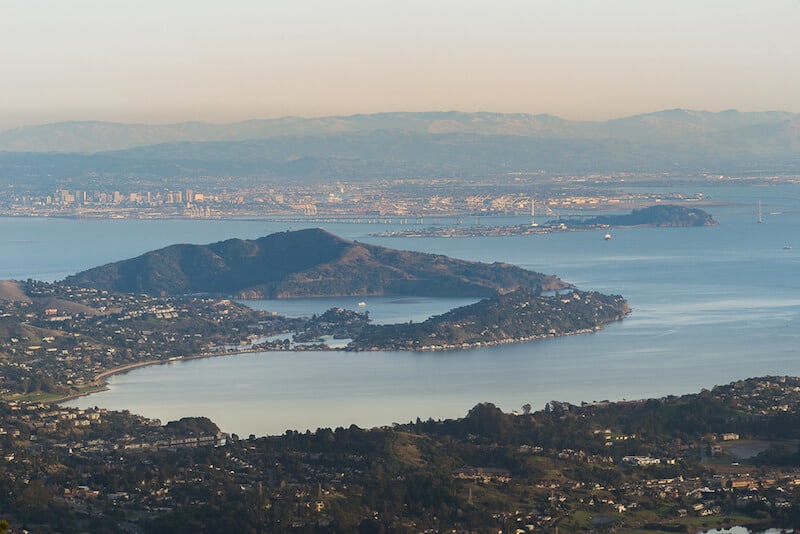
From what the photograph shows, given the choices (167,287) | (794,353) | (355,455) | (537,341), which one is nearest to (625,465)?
(355,455)

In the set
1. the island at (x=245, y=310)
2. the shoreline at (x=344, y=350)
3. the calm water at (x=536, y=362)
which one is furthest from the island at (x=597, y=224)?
the shoreline at (x=344, y=350)

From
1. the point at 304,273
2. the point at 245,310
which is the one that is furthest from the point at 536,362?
the point at 304,273

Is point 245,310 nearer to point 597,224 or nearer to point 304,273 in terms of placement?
point 304,273

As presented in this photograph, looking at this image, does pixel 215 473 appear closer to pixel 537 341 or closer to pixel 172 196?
pixel 537 341

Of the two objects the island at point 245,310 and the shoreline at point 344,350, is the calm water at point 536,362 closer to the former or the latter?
the shoreline at point 344,350

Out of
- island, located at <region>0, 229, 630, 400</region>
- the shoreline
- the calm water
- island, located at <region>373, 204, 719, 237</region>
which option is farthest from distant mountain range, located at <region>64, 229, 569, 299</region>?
island, located at <region>373, 204, 719, 237</region>

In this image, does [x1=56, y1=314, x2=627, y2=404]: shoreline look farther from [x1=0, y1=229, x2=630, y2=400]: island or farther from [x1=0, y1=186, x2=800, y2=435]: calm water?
[x1=0, y1=186, x2=800, y2=435]: calm water
